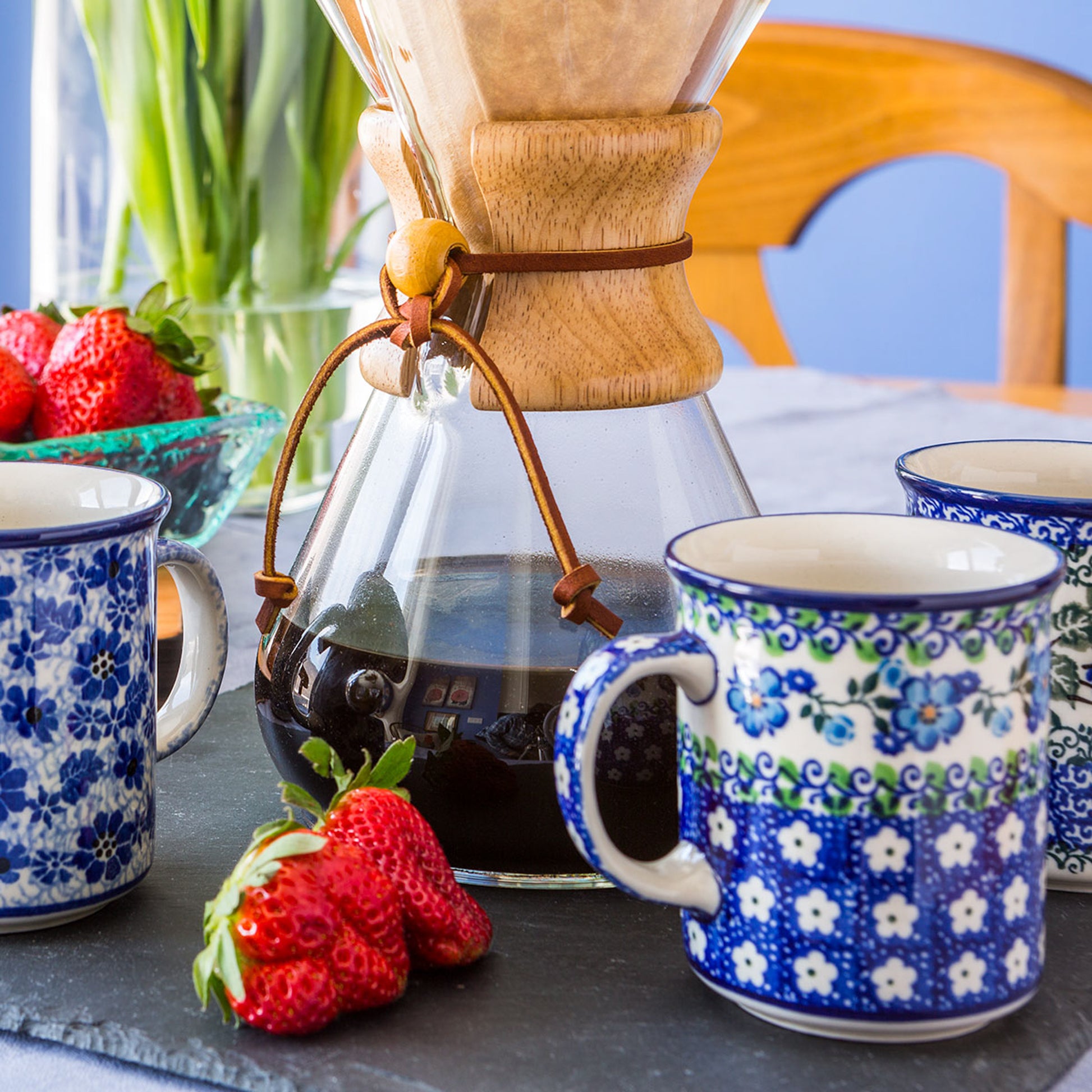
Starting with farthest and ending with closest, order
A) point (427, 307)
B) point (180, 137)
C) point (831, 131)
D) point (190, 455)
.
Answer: point (831, 131) → point (180, 137) → point (190, 455) → point (427, 307)

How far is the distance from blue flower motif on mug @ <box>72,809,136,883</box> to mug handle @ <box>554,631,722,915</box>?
0.13 metres

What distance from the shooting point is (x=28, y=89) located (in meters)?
1.90

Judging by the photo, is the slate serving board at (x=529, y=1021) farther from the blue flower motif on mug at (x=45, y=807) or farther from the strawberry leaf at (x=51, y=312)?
the strawberry leaf at (x=51, y=312)

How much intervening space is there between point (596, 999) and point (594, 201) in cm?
21

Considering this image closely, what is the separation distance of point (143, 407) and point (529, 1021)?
0.47 m

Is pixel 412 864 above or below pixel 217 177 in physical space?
below

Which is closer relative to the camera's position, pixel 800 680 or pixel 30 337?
pixel 800 680

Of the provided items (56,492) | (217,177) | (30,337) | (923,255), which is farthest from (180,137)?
(923,255)

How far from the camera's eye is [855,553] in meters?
0.40

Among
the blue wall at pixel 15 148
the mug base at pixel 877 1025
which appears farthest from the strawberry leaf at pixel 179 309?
the blue wall at pixel 15 148

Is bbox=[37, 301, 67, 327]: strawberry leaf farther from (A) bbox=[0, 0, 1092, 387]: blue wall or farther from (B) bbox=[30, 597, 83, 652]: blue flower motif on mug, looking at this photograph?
(A) bbox=[0, 0, 1092, 387]: blue wall

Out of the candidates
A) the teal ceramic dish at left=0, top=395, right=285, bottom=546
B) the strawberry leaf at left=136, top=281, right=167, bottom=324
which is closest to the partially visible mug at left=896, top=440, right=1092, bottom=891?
the teal ceramic dish at left=0, top=395, right=285, bottom=546

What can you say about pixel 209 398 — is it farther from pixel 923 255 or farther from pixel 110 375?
pixel 923 255

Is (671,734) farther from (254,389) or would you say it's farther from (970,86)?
(970,86)
